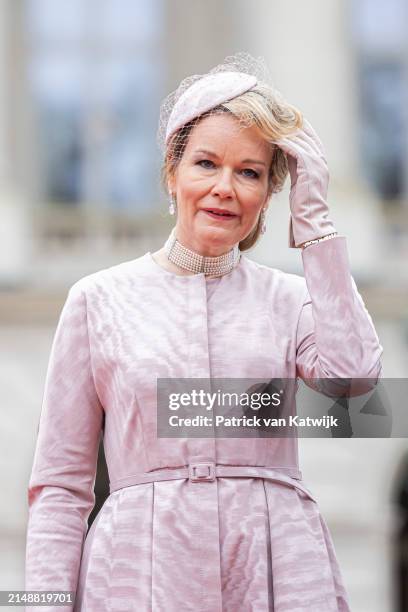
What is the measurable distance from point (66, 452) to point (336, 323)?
46 cm

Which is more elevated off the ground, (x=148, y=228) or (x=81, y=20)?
(x=81, y=20)

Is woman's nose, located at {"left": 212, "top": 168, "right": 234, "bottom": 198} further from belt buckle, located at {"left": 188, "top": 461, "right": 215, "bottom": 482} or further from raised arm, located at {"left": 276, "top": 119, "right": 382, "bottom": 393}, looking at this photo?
belt buckle, located at {"left": 188, "top": 461, "right": 215, "bottom": 482}

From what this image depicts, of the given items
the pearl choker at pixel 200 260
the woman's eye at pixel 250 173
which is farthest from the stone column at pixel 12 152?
the woman's eye at pixel 250 173

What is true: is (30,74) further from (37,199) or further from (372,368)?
(372,368)

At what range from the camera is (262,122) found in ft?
8.41

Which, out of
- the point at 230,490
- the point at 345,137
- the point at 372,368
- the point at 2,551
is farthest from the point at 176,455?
the point at 345,137

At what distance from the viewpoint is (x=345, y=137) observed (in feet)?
46.4

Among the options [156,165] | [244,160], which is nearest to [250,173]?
[244,160]

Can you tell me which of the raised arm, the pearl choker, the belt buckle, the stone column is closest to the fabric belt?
the belt buckle

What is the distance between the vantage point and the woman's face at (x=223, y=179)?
2578 millimetres

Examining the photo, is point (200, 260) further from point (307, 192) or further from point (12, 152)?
point (12, 152)

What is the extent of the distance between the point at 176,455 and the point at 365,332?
33 cm

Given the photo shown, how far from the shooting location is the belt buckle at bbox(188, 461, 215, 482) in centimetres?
250

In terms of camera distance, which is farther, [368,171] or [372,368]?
[368,171]
